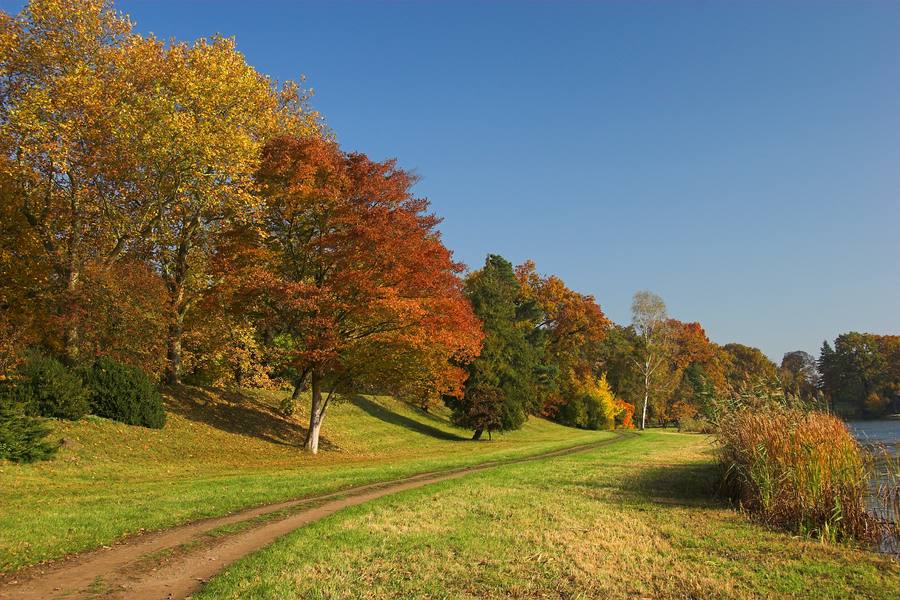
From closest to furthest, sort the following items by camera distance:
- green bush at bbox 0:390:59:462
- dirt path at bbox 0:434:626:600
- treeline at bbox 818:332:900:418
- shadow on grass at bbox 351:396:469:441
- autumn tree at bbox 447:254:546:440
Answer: dirt path at bbox 0:434:626:600, green bush at bbox 0:390:59:462, autumn tree at bbox 447:254:546:440, shadow on grass at bbox 351:396:469:441, treeline at bbox 818:332:900:418

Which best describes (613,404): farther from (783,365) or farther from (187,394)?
(783,365)

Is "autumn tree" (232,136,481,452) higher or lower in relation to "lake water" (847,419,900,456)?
higher

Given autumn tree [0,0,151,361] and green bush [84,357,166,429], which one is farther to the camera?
green bush [84,357,166,429]

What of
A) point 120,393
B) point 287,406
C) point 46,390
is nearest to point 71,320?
point 46,390

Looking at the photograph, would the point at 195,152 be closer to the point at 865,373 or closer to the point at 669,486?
A: the point at 669,486

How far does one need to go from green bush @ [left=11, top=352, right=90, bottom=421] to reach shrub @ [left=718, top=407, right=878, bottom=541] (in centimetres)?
1850

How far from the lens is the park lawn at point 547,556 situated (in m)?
6.57

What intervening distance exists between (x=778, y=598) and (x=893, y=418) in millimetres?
79910

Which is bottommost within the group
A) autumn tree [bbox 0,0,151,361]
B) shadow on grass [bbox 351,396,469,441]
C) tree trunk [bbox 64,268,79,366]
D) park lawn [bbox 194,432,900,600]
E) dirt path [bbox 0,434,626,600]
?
shadow on grass [bbox 351,396,469,441]

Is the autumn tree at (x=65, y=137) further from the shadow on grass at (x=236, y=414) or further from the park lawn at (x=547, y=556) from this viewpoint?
the park lawn at (x=547, y=556)

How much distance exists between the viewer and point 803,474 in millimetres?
10594

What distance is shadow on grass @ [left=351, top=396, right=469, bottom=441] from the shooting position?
39031 mm

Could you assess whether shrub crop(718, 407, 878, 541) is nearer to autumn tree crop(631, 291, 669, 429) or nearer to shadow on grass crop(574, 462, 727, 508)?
shadow on grass crop(574, 462, 727, 508)

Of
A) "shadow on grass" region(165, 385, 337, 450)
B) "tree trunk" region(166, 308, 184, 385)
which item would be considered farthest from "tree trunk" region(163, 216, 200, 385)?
"shadow on grass" region(165, 385, 337, 450)
